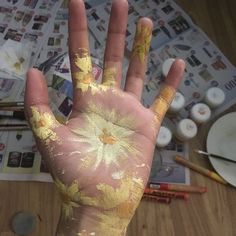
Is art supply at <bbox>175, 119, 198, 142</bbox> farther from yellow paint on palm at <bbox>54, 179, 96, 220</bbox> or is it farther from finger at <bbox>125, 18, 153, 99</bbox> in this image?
yellow paint on palm at <bbox>54, 179, 96, 220</bbox>

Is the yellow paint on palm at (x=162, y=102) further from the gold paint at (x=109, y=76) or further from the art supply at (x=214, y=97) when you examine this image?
the art supply at (x=214, y=97)

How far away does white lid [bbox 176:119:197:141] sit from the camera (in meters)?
0.80

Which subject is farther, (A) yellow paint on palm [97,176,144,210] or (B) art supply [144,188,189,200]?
(B) art supply [144,188,189,200]

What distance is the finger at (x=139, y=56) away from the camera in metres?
0.61

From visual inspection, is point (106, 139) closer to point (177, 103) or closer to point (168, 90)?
point (168, 90)

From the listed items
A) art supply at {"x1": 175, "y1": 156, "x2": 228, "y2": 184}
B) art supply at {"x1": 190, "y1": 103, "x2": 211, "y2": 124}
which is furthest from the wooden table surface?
art supply at {"x1": 190, "y1": 103, "x2": 211, "y2": 124}

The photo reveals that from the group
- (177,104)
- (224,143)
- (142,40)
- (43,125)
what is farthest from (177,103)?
(43,125)

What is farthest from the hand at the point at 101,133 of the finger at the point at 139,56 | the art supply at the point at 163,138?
the art supply at the point at 163,138

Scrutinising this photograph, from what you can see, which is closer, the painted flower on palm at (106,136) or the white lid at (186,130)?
the painted flower on palm at (106,136)

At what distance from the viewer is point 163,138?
792 mm

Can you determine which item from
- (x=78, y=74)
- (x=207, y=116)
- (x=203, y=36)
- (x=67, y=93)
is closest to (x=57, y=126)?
(x=78, y=74)

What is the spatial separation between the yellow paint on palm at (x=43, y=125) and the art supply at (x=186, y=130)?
316 millimetres

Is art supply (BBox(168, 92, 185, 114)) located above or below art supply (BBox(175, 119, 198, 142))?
above

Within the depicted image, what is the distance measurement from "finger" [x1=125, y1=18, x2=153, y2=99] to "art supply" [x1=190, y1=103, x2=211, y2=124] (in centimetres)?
22
